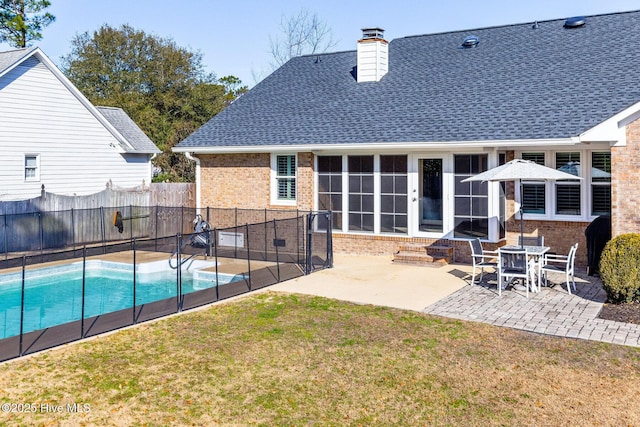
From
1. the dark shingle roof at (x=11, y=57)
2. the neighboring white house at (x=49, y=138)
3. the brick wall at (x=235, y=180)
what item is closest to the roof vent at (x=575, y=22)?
the brick wall at (x=235, y=180)

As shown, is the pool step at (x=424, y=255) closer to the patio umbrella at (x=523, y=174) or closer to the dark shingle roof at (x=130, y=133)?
the patio umbrella at (x=523, y=174)

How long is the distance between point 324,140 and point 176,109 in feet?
110

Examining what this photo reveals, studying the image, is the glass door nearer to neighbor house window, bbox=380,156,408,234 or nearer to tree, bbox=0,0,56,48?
neighbor house window, bbox=380,156,408,234

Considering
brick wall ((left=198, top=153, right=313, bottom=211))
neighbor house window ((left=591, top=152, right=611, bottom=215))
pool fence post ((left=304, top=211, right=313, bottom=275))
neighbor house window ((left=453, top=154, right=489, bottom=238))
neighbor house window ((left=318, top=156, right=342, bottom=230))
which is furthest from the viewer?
brick wall ((left=198, top=153, right=313, bottom=211))

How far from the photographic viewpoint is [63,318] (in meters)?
12.0

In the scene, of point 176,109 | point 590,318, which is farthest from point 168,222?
point 176,109

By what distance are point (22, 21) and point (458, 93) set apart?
33.1 meters

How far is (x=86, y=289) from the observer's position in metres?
14.4

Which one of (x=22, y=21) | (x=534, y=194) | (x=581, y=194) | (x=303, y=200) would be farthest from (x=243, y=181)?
(x=22, y=21)

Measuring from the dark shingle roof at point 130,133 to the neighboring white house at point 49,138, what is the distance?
294 mm

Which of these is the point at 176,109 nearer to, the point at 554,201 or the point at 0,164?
the point at 0,164

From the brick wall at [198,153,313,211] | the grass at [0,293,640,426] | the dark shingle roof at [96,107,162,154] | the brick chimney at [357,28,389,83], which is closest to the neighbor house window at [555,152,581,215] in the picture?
the grass at [0,293,640,426]

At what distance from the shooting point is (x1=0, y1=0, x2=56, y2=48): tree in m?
39.6

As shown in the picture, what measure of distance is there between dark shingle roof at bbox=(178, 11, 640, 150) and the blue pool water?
5177 mm
